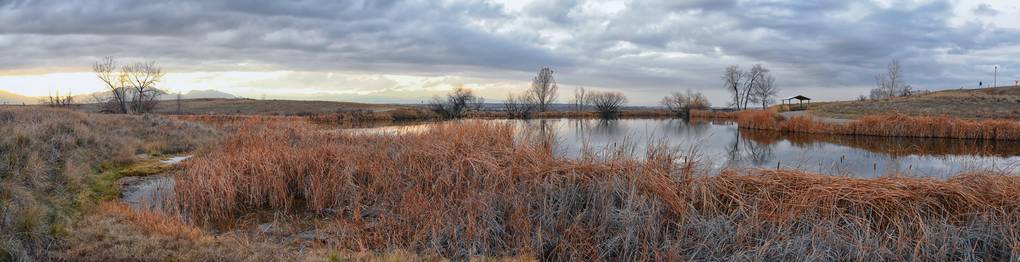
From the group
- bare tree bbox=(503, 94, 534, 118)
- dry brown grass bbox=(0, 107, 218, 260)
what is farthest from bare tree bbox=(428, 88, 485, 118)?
dry brown grass bbox=(0, 107, 218, 260)

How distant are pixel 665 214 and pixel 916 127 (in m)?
Result: 29.3

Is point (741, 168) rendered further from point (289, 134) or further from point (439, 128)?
point (289, 134)

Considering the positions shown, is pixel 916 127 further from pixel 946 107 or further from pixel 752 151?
pixel 946 107

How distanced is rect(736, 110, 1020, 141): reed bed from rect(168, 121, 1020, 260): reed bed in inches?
1027

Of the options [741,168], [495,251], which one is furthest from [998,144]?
[495,251]

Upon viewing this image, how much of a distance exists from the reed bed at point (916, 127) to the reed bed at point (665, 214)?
26.1 metres

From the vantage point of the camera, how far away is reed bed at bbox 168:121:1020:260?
254 inches

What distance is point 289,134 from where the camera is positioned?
18297mm

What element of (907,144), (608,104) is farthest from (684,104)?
(907,144)

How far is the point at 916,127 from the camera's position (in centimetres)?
2942

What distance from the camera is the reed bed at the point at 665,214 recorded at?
646 centimetres

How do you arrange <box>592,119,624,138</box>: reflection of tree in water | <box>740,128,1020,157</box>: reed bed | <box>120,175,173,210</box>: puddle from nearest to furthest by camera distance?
1. <box>120,175,173,210</box>: puddle
2. <box>740,128,1020,157</box>: reed bed
3. <box>592,119,624,138</box>: reflection of tree in water

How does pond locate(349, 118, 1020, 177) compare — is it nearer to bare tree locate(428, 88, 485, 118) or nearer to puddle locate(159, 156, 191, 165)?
puddle locate(159, 156, 191, 165)

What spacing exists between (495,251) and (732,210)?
3158mm
